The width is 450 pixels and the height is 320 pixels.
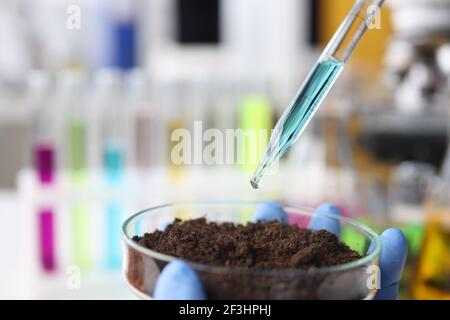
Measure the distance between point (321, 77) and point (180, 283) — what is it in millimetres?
199

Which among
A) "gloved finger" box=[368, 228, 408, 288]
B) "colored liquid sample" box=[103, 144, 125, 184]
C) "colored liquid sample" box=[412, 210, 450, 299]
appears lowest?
"colored liquid sample" box=[412, 210, 450, 299]

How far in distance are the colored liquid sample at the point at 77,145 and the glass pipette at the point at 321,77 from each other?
0.86m

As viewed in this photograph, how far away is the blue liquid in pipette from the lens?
17.8 inches

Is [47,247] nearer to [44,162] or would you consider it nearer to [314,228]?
[44,162]

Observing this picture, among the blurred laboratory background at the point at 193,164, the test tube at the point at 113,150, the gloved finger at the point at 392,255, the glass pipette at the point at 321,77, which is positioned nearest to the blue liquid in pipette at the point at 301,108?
the glass pipette at the point at 321,77

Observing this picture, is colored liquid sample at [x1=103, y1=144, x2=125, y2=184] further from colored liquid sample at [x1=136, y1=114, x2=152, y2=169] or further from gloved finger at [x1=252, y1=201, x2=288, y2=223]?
gloved finger at [x1=252, y1=201, x2=288, y2=223]

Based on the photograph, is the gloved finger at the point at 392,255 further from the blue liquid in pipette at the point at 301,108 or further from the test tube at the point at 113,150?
the test tube at the point at 113,150

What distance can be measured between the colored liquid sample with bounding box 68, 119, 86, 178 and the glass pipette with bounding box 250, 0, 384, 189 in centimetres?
86

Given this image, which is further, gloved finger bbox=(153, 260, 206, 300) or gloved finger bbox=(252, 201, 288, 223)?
gloved finger bbox=(252, 201, 288, 223)

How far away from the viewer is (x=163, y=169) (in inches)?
51.3

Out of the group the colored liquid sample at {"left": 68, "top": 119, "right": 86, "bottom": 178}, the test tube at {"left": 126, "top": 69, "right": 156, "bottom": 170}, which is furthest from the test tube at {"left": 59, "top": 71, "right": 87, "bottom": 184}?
the test tube at {"left": 126, "top": 69, "right": 156, "bottom": 170}

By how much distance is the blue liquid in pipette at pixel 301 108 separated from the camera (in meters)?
0.45

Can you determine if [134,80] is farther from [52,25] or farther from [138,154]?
[52,25]

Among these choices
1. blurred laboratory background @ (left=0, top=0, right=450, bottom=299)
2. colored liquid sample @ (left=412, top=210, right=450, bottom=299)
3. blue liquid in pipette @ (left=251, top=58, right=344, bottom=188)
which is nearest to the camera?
blue liquid in pipette @ (left=251, top=58, right=344, bottom=188)
